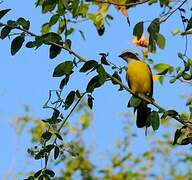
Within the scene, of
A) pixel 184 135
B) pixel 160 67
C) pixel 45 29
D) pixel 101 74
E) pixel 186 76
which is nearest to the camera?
pixel 101 74

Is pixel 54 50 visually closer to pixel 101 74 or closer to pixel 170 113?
pixel 101 74

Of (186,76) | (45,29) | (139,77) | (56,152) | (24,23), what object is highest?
(139,77)

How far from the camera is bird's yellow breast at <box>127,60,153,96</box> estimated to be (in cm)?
495

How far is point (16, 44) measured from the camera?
112 inches

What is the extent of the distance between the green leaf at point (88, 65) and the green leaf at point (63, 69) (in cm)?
5

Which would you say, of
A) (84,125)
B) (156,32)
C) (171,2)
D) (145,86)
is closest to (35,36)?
(156,32)

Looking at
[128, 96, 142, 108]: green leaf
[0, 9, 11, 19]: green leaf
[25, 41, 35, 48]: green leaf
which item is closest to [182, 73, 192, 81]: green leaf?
[128, 96, 142, 108]: green leaf

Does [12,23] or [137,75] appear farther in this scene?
[137,75]

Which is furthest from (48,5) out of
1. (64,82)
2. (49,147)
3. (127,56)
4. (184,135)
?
(127,56)

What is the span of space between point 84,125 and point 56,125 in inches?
237

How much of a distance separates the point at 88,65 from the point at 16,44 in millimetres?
298

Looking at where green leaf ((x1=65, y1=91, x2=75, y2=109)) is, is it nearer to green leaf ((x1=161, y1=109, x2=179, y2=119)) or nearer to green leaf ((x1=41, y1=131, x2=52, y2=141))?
green leaf ((x1=41, y1=131, x2=52, y2=141))

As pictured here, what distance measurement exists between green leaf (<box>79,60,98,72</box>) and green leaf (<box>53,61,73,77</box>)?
0.05 m

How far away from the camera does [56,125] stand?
3008 mm
